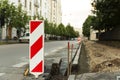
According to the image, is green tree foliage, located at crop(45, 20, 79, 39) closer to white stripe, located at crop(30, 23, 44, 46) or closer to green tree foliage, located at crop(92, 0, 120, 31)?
green tree foliage, located at crop(92, 0, 120, 31)

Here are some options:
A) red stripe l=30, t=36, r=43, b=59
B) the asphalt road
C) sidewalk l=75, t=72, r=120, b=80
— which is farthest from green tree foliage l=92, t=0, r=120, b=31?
red stripe l=30, t=36, r=43, b=59

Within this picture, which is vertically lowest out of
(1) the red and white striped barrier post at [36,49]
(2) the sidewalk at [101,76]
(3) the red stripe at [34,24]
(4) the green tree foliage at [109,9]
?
(2) the sidewalk at [101,76]

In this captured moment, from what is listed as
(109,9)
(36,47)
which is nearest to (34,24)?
(36,47)

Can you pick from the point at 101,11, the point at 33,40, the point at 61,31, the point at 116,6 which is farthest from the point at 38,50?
the point at 61,31

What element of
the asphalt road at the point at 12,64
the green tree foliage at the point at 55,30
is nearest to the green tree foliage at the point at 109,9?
the asphalt road at the point at 12,64

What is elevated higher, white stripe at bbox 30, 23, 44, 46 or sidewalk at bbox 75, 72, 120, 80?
white stripe at bbox 30, 23, 44, 46

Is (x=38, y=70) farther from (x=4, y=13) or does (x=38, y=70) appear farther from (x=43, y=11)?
(x=43, y=11)

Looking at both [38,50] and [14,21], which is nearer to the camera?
[38,50]

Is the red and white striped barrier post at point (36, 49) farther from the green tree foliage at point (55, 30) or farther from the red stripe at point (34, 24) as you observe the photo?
the green tree foliage at point (55, 30)

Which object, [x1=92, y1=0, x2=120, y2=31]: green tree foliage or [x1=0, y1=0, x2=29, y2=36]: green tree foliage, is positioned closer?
[x1=92, y1=0, x2=120, y2=31]: green tree foliage

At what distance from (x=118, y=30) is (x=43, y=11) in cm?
6758

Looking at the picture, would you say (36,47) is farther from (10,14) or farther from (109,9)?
(10,14)

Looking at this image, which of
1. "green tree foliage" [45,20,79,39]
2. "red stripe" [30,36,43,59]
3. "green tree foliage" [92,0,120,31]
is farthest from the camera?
"green tree foliage" [45,20,79,39]

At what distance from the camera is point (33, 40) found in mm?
8172
